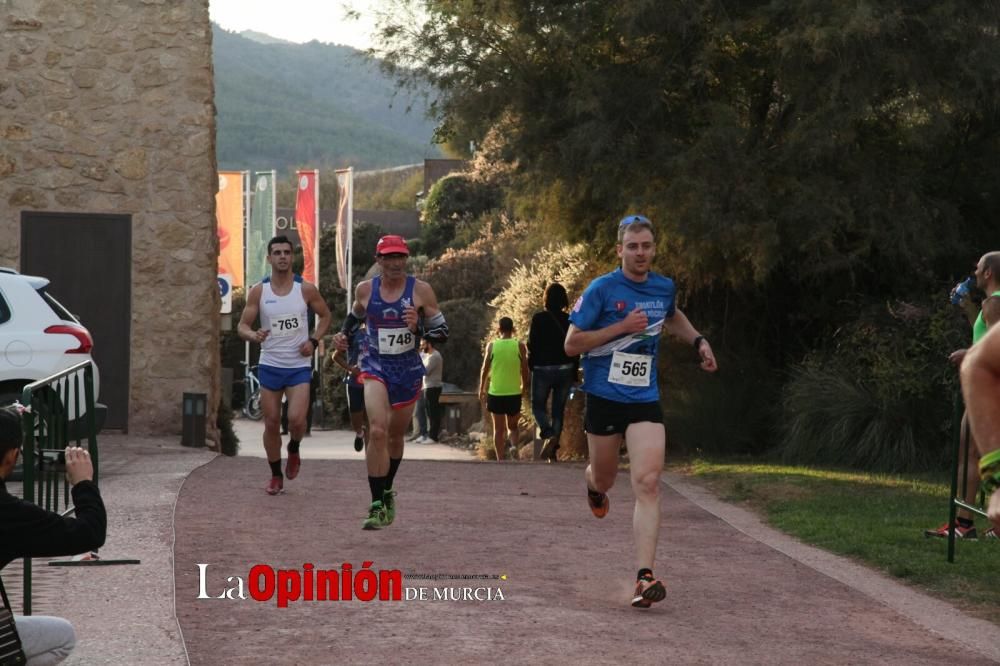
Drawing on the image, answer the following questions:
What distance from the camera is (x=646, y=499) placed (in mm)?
7727

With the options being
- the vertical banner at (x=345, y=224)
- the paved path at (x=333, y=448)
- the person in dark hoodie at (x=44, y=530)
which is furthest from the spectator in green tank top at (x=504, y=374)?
the vertical banner at (x=345, y=224)

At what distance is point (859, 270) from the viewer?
18234mm

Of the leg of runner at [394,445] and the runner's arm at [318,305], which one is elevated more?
the runner's arm at [318,305]

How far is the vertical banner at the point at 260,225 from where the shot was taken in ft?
128

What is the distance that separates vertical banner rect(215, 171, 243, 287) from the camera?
35.7m

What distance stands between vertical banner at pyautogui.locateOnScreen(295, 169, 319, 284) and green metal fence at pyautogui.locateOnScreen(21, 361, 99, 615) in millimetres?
30926

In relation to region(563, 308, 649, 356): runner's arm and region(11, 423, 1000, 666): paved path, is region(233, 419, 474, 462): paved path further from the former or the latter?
region(563, 308, 649, 356): runner's arm

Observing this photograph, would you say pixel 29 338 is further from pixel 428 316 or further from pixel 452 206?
pixel 452 206

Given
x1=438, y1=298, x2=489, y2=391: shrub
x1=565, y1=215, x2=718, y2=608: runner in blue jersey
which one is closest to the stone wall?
x1=565, y1=215, x2=718, y2=608: runner in blue jersey

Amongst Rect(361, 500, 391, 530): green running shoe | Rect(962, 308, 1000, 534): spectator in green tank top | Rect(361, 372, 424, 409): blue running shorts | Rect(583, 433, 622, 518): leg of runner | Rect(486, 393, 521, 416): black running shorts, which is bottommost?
Rect(486, 393, 521, 416): black running shorts

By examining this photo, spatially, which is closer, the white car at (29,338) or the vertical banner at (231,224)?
the white car at (29,338)

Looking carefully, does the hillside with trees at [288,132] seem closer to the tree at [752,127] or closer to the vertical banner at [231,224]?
the vertical banner at [231,224]

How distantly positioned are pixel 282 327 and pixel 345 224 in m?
30.3

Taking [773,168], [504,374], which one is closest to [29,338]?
[504,374]
